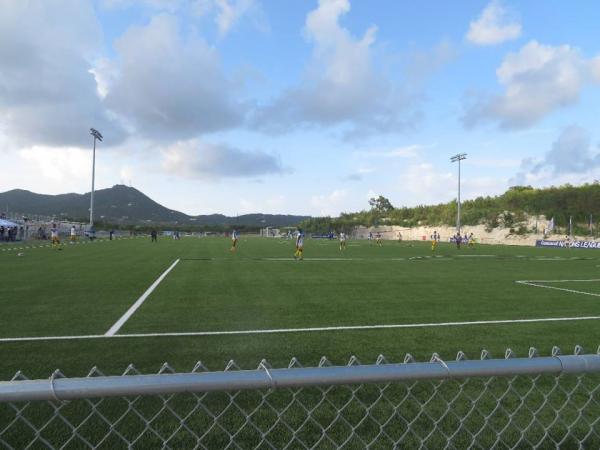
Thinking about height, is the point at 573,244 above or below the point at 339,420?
above

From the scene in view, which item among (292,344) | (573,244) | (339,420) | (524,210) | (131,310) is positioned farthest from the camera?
(524,210)

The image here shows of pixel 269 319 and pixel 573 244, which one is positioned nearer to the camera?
pixel 269 319

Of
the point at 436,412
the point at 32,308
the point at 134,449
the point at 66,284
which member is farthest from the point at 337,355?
the point at 66,284

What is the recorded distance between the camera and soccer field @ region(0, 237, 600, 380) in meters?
6.11

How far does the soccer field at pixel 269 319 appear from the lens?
240 inches

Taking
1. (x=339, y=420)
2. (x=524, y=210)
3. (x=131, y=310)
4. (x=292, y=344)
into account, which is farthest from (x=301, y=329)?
(x=524, y=210)

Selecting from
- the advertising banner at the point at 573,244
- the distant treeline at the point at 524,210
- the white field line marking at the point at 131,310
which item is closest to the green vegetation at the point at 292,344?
the white field line marking at the point at 131,310

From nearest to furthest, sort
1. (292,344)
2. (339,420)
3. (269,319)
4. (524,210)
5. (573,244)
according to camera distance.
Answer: (339,420), (292,344), (269,319), (573,244), (524,210)

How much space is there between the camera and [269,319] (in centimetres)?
841

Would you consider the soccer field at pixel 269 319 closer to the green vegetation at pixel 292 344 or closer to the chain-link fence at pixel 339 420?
the green vegetation at pixel 292 344

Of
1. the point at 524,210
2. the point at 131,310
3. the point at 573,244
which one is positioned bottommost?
the point at 131,310

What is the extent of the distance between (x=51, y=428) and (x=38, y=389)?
225 centimetres

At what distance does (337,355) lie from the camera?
6.09 metres

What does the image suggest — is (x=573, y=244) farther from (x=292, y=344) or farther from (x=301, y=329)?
(x=292, y=344)
